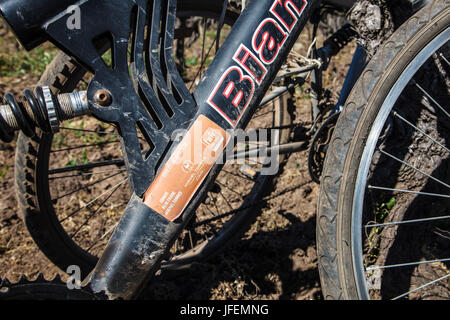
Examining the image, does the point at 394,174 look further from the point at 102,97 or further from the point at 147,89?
the point at 102,97

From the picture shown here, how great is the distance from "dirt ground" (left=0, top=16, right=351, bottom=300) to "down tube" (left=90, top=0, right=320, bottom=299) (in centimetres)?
83

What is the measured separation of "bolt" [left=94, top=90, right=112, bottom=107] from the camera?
1.34 meters

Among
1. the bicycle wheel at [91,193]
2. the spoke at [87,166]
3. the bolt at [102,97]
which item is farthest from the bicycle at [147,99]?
the spoke at [87,166]

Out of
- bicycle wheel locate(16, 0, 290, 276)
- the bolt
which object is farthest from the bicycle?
bicycle wheel locate(16, 0, 290, 276)

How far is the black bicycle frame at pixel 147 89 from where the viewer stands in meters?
1.34

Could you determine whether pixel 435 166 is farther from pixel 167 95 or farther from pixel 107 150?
pixel 107 150

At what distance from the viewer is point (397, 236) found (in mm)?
2166

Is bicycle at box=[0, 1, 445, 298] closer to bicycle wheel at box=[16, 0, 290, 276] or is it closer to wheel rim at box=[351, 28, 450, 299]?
wheel rim at box=[351, 28, 450, 299]

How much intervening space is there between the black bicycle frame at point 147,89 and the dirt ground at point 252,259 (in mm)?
845

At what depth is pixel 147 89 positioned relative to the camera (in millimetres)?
1415

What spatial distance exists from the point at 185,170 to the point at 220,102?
283 mm

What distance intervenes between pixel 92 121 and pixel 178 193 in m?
2.01

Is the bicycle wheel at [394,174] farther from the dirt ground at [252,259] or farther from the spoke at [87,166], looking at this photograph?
the spoke at [87,166]

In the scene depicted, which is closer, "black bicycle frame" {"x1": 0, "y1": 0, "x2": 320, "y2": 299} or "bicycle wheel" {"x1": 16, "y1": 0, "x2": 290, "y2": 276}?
"black bicycle frame" {"x1": 0, "y1": 0, "x2": 320, "y2": 299}
